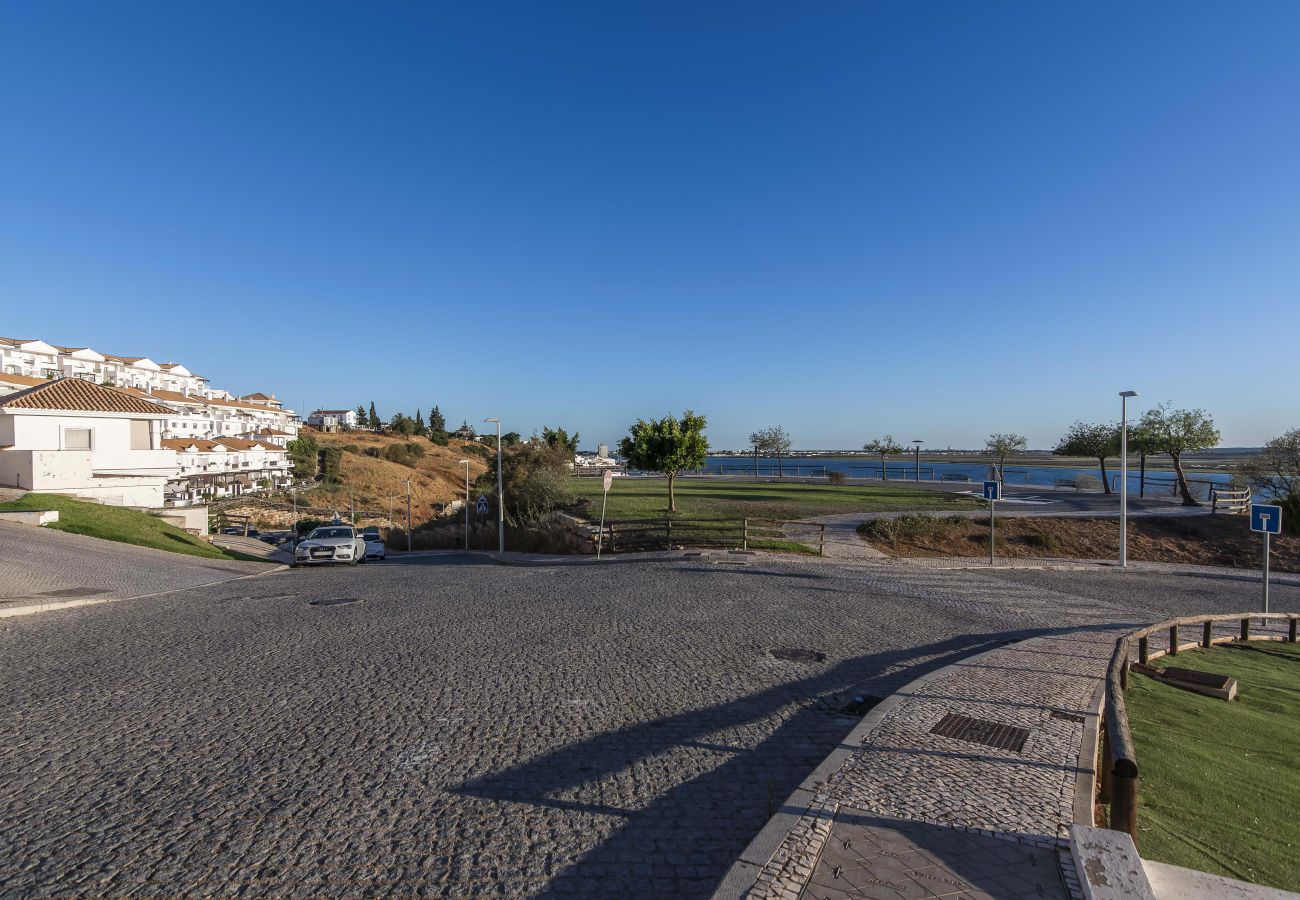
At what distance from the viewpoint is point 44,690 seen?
7.70 meters

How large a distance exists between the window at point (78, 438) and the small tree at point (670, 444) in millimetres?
26957

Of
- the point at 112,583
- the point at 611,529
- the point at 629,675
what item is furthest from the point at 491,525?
the point at 629,675

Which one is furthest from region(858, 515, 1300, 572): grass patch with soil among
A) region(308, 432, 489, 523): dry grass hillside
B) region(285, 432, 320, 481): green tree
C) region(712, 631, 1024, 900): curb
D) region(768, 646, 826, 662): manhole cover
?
region(285, 432, 320, 481): green tree

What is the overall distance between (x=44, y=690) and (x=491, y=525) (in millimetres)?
29233

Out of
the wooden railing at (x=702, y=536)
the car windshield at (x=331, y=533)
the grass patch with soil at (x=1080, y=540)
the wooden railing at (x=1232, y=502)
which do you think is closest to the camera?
the wooden railing at (x=702, y=536)

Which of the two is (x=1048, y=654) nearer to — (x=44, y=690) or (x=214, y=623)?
(x=44, y=690)

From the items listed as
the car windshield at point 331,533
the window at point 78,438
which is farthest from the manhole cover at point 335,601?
the window at point 78,438

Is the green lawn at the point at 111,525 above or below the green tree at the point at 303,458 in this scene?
below

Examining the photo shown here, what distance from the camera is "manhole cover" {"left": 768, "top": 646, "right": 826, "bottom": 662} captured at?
31.5 ft

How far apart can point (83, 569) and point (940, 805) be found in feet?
66.0

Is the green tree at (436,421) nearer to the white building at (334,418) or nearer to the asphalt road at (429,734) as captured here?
the white building at (334,418)

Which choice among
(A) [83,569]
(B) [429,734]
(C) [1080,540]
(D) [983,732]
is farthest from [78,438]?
(C) [1080,540]

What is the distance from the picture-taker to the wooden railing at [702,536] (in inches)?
889

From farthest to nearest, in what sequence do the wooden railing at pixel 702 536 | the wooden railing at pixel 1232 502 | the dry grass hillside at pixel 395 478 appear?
the dry grass hillside at pixel 395 478 < the wooden railing at pixel 1232 502 < the wooden railing at pixel 702 536
